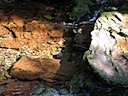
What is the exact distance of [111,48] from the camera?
3.38 m

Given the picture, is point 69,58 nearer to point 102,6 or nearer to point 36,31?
point 36,31

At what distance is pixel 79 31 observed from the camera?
13.5ft

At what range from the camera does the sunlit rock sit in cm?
302

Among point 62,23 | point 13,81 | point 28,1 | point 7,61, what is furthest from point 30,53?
point 28,1

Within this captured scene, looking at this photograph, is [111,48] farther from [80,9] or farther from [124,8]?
[80,9]

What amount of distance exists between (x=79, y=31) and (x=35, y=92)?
128 centimetres

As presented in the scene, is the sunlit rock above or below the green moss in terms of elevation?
below

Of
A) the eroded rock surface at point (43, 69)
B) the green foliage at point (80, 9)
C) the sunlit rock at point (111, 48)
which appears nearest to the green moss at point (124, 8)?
the sunlit rock at point (111, 48)

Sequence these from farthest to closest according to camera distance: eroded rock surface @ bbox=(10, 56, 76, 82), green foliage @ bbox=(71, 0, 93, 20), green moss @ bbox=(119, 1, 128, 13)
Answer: green foliage @ bbox=(71, 0, 93, 20)
green moss @ bbox=(119, 1, 128, 13)
eroded rock surface @ bbox=(10, 56, 76, 82)

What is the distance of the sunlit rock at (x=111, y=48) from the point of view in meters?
3.02

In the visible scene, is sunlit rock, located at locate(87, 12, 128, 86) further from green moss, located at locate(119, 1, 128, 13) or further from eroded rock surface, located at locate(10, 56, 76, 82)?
eroded rock surface, located at locate(10, 56, 76, 82)

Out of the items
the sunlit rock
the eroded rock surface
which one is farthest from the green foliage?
the eroded rock surface

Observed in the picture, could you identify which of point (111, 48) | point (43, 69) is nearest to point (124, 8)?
point (111, 48)

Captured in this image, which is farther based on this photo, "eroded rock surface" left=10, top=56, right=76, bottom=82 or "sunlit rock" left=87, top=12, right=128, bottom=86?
"eroded rock surface" left=10, top=56, right=76, bottom=82
